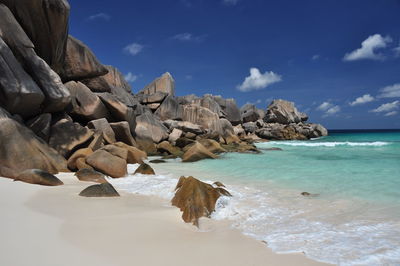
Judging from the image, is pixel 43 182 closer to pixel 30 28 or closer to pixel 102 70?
pixel 30 28

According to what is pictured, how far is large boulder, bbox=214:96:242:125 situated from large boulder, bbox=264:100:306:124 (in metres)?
8.96

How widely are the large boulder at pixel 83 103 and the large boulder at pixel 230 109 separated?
77.0 feet

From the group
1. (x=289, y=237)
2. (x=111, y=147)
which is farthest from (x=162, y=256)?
(x=111, y=147)

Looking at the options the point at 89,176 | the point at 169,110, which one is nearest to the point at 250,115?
the point at 169,110

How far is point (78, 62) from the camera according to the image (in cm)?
1345

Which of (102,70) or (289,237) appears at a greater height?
(102,70)

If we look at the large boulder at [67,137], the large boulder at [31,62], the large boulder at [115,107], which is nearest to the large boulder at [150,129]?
the large boulder at [115,107]

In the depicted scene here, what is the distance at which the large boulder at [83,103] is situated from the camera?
1230cm

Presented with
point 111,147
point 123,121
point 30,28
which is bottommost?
point 111,147

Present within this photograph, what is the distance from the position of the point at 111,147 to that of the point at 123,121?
4756mm

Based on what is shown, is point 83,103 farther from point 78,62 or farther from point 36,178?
point 36,178

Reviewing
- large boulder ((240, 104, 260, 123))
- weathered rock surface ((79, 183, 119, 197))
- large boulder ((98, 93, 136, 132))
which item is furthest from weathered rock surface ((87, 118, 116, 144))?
large boulder ((240, 104, 260, 123))

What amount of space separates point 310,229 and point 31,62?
927 cm

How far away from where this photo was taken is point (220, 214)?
4234 mm
